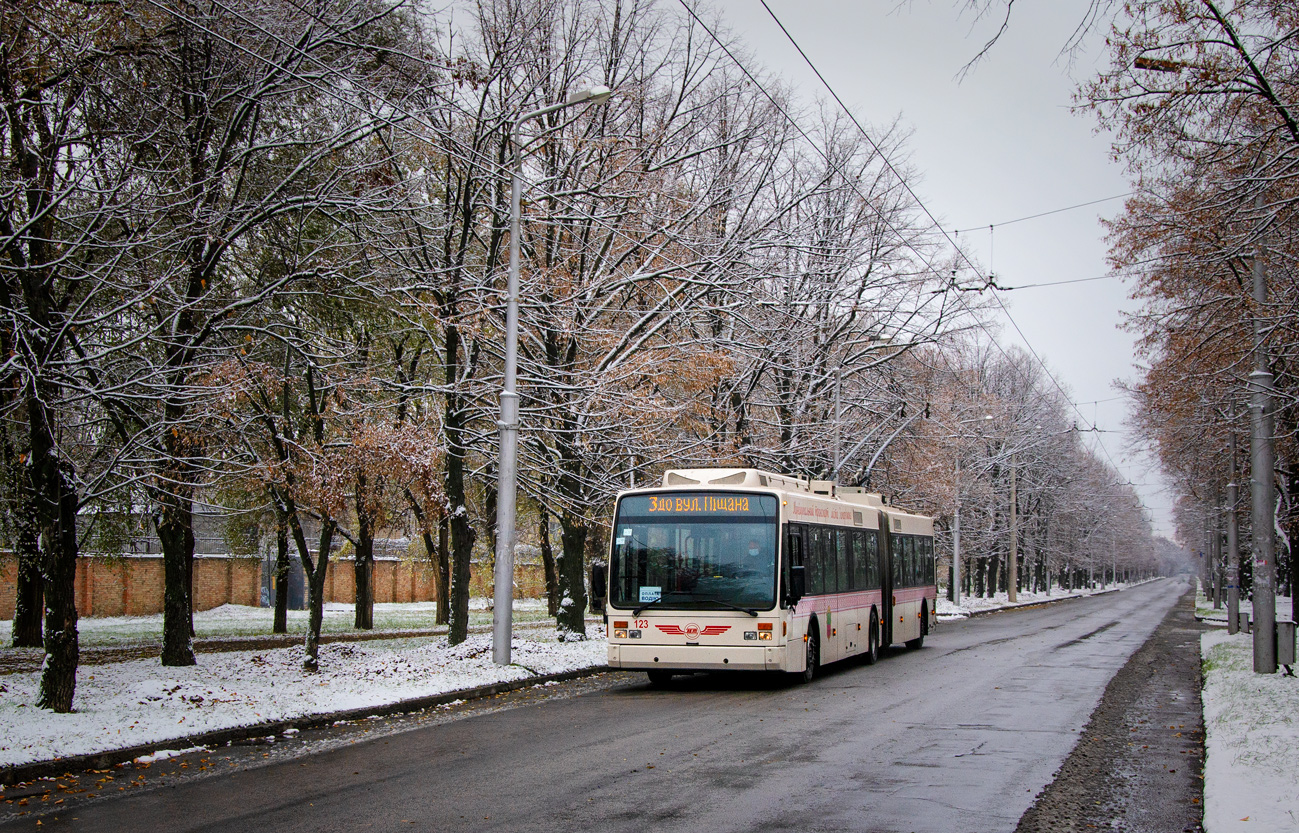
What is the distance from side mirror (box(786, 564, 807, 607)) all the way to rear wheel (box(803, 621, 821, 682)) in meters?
1.62

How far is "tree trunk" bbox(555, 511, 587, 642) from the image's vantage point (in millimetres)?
23672

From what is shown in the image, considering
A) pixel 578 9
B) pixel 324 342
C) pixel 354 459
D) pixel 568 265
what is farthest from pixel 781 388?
pixel 354 459

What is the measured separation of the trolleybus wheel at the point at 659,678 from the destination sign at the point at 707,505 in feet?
8.92

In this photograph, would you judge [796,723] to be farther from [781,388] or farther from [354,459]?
[781,388]

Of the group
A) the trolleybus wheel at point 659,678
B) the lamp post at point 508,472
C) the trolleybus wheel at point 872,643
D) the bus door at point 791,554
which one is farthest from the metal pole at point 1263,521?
the lamp post at point 508,472

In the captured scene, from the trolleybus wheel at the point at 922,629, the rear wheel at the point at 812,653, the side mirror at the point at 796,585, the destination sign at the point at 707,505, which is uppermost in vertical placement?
the destination sign at the point at 707,505

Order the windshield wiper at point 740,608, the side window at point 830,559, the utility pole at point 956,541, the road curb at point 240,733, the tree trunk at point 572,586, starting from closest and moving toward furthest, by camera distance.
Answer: the road curb at point 240,733 → the windshield wiper at point 740,608 → the side window at point 830,559 → the tree trunk at point 572,586 → the utility pole at point 956,541

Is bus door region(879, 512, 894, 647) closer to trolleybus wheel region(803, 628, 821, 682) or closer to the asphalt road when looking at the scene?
trolleybus wheel region(803, 628, 821, 682)

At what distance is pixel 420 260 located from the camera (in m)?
20.9

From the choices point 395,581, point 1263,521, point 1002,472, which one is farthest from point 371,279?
point 1002,472

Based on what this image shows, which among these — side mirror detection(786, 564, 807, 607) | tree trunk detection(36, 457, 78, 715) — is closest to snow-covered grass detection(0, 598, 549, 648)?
tree trunk detection(36, 457, 78, 715)

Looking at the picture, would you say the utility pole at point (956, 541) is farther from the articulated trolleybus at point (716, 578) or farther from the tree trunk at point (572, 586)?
the articulated trolleybus at point (716, 578)

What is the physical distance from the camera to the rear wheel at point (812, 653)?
18.2 m

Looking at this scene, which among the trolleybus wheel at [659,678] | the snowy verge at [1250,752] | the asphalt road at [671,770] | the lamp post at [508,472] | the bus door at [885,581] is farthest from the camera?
the bus door at [885,581]
